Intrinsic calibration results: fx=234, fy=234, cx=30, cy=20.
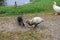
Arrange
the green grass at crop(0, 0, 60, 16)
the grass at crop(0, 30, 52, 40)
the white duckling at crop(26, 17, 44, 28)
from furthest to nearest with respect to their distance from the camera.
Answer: the green grass at crop(0, 0, 60, 16), the white duckling at crop(26, 17, 44, 28), the grass at crop(0, 30, 52, 40)

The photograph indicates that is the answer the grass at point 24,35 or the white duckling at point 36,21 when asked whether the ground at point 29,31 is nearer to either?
the grass at point 24,35

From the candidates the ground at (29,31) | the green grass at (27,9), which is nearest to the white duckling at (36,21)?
the ground at (29,31)

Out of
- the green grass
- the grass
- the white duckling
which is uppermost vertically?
the white duckling

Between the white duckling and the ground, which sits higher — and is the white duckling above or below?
above

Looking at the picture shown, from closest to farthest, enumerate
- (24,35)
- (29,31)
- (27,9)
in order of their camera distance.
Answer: (24,35)
(29,31)
(27,9)

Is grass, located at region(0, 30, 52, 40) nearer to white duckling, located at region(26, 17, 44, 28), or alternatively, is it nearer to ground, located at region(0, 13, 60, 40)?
ground, located at region(0, 13, 60, 40)

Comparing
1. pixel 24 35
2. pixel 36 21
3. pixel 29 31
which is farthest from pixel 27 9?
pixel 24 35

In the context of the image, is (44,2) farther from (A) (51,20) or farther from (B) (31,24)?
(B) (31,24)

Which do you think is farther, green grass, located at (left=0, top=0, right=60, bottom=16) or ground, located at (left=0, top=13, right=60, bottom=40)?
green grass, located at (left=0, top=0, right=60, bottom=16)

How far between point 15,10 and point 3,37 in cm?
399

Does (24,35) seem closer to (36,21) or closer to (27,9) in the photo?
(36,21)

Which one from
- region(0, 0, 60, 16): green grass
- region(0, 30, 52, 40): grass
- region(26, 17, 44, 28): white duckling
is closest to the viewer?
region(0, 30, 52, 40): grass

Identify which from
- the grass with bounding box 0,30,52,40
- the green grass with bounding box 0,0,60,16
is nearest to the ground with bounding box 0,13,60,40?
the grass with bounding box 0,30,52,40

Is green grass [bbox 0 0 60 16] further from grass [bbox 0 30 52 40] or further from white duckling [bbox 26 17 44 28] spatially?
grass [bbox 0 30 52 40]
